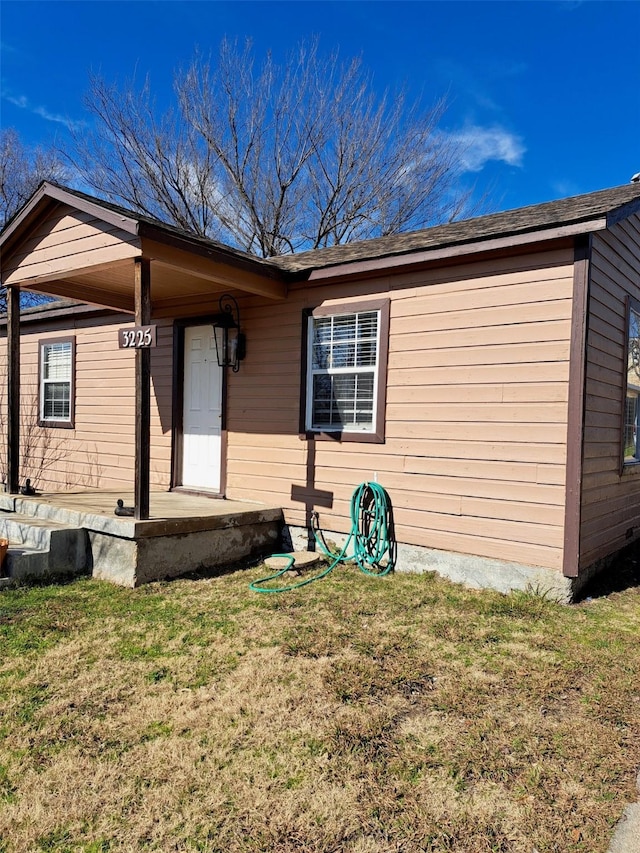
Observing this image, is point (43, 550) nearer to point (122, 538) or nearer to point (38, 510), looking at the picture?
point (122, 538)

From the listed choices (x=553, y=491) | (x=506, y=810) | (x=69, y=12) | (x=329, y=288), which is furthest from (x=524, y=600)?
(x=69, y=12)

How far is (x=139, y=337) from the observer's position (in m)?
4.81

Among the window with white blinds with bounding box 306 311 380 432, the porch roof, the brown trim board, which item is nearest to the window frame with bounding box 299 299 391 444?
the window with white blinds with bounding box 306 311 380 432

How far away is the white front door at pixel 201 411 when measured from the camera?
6.95 meters

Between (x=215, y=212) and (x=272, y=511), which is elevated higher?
(x=215, y=212)

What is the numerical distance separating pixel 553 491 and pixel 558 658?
1.41 m

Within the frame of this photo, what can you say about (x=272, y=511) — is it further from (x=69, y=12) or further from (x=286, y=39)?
(x=286, y=39)

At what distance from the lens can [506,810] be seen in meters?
2.13

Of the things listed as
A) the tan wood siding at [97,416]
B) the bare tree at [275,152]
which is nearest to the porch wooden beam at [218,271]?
the tan wood siding at [97,416]

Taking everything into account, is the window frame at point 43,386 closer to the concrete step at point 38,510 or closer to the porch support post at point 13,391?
the porch support post at point 13,391

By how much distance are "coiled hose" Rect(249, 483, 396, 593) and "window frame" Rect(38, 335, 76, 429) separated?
496 cm

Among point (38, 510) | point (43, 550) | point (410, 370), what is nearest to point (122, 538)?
point (43, 550)

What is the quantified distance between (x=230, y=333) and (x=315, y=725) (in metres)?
4.80

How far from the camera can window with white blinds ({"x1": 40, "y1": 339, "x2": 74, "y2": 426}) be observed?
8.94 m
